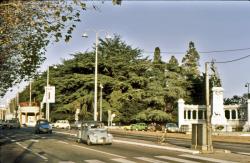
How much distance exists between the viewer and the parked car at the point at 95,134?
30.0 metres

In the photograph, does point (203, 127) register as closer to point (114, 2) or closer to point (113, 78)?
point (114, 2)

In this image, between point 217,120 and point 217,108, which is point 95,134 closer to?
point 217,108

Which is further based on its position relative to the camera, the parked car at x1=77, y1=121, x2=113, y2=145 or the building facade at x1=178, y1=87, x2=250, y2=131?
the building facade at x1=178, y1=87, x2=250, y2=131

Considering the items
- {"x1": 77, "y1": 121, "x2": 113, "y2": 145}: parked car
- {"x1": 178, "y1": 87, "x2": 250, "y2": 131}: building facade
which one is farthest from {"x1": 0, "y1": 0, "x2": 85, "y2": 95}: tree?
{"x1": 178, "y1": 87, "x2": 250, "y2": 131}: building facade

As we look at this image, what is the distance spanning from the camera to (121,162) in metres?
19.0

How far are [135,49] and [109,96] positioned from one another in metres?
12.3

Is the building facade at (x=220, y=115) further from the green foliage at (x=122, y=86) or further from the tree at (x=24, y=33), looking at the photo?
the tree at (x=24, y=33)

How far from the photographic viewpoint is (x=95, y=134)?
30234mm

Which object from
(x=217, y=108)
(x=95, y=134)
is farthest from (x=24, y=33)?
(x=217, y=108)

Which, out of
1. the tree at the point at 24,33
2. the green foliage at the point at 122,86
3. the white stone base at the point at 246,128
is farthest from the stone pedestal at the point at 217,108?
the tree at the point at 24,33

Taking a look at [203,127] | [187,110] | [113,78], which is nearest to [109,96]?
[113,78]

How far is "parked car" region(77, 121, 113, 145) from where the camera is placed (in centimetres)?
3003

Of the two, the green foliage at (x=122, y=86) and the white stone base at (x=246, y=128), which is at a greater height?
the green foliage at (x=122, y=86)

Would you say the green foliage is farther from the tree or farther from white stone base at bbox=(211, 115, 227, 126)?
the tree
